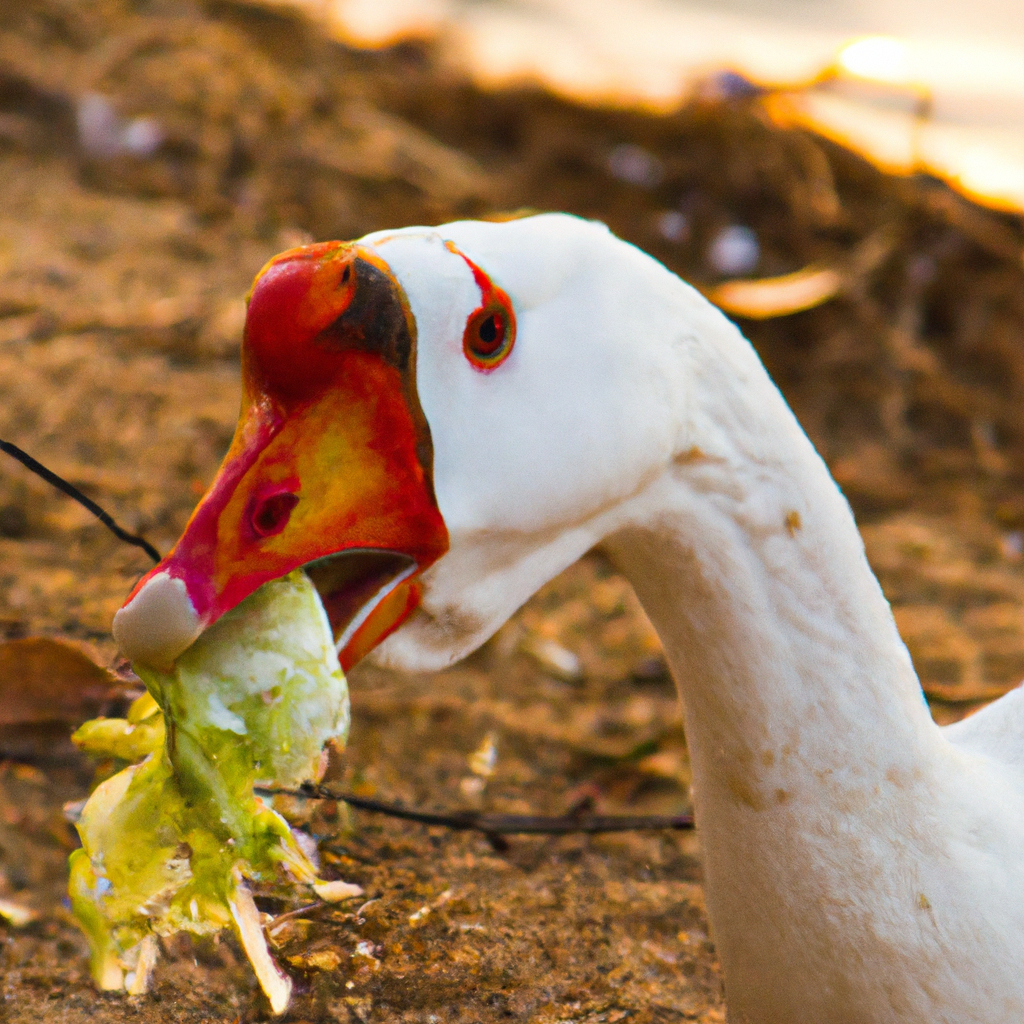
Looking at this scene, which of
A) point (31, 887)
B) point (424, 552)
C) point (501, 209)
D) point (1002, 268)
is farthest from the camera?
point (501, 209)

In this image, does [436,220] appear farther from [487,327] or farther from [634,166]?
[487,327]

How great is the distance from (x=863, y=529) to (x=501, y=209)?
2.09 metres

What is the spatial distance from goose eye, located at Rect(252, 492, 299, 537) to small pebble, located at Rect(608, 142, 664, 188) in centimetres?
429

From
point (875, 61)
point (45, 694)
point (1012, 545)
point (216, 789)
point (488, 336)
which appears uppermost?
point (488, 336)

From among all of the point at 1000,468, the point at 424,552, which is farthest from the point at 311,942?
the point at 1000,468

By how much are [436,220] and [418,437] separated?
368 centimetres

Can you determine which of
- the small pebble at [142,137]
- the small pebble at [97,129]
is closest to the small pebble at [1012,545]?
the small pebble at [142,137]

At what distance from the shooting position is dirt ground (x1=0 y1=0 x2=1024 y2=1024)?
5.37 ft

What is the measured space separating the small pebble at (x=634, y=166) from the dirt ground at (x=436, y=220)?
0.02m

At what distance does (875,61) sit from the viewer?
4.79 meters

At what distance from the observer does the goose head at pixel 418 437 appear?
2.94 feet

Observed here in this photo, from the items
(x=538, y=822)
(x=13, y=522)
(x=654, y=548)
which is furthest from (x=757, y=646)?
(x=13, y=522)

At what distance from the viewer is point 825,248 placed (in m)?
4.55

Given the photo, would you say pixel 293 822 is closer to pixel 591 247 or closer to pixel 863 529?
pixel 591 247
